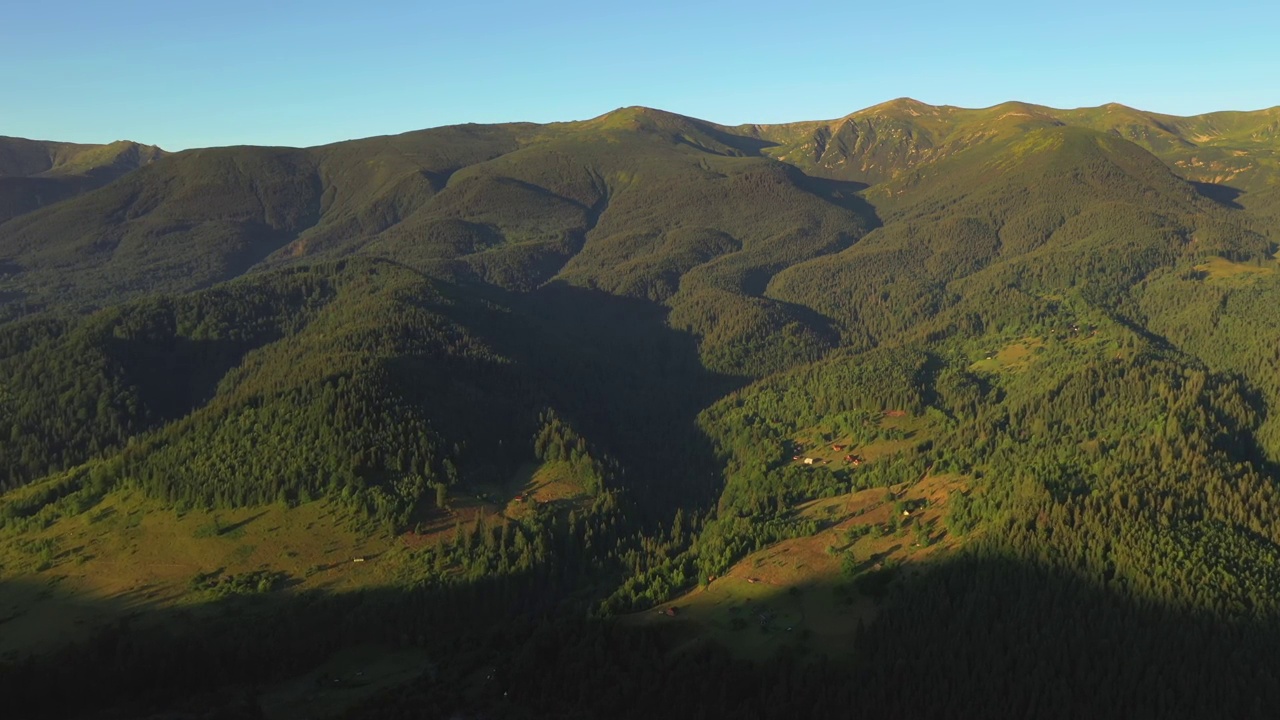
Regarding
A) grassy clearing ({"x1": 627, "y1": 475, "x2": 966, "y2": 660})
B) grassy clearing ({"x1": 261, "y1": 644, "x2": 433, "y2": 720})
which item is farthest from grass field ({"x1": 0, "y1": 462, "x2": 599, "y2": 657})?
grassy clearing ({"x1": 627, "y1": 475, "x2": 966, "y2": 660})

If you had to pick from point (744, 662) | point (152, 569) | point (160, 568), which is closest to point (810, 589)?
point (744, 662)

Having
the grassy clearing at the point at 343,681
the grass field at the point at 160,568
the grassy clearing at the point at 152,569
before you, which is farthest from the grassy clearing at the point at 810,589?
the grassy clearing at the point at 152,569

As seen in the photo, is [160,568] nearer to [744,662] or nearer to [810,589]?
[744,662]

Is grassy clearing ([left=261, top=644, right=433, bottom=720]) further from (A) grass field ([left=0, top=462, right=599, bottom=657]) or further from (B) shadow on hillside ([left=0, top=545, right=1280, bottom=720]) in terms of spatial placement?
(A) grass field ([left=0, top=462, right=599, bottom=657])

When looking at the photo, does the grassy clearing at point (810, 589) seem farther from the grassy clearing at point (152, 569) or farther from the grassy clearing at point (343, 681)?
the grassy clearing at point (152, 569)

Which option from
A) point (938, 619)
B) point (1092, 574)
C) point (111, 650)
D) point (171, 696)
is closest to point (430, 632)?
point (171, 696)

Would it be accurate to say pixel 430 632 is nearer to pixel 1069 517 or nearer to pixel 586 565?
pixel 586 565
